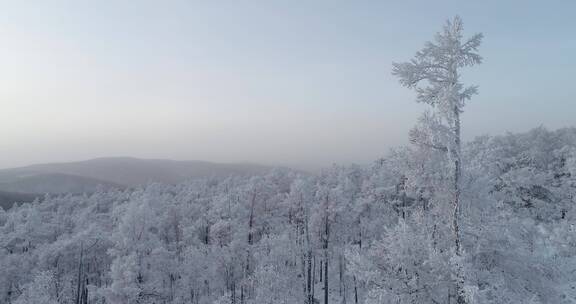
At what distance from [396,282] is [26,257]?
4286cm

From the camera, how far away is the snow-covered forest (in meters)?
12.9

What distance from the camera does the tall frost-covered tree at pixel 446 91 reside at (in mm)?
12836

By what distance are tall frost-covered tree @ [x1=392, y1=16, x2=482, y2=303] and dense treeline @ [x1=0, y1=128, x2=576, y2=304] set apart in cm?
37

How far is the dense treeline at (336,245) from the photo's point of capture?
13.0m

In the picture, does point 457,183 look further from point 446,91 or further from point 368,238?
point 368,238

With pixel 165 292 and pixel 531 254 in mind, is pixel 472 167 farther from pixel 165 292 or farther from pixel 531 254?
pixel 165 292

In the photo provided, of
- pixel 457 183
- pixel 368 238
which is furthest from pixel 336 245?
pixel 457 183

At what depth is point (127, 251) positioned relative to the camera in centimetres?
3347

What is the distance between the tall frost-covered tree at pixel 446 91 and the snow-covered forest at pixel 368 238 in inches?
1.5

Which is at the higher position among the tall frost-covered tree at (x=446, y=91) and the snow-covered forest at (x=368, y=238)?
the tall frost-covered tree at (x=446, y=91)

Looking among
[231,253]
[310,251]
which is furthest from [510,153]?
[231,253]

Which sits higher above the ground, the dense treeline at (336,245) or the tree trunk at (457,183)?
the tree trunk at (457,183)

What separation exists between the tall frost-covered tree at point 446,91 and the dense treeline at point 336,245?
0.37 meters

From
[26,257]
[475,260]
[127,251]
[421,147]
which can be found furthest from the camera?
Result: [26,257]
